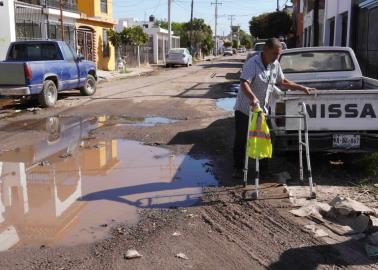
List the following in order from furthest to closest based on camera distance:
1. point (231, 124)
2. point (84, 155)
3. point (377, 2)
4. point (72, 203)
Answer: point (377, 2) < point (231, 124) < point (84, 155) < point (72, 203)

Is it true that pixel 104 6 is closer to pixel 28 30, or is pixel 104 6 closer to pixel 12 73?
pixel 28 30

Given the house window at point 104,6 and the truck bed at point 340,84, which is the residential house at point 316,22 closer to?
the truck bed at point 340,84

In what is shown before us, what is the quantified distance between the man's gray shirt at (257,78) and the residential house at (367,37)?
996 cm

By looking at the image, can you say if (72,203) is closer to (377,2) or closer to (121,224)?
(121,224)

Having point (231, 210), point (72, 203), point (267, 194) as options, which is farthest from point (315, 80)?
point (72, 203)

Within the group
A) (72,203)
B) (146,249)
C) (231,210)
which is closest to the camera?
(146,249)

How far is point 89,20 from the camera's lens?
33.0 meters

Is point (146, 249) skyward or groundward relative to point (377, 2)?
groundward

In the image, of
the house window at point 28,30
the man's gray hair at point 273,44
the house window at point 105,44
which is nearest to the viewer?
the man's gray hair at point 273,44

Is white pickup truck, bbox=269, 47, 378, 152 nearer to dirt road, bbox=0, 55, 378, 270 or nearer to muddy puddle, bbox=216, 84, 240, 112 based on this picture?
dirt road, bbox=0, 55, 378, 270

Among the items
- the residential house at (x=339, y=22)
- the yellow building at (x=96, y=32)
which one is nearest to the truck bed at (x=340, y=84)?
the residential house at (x=339, y=22)

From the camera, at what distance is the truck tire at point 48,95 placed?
1466 centimetres

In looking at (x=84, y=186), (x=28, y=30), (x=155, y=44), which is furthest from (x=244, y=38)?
(x=84, y=186)

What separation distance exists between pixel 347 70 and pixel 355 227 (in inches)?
179
